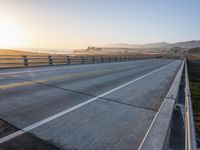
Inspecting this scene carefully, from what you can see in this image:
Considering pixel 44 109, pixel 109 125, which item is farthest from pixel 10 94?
pixel 109 125

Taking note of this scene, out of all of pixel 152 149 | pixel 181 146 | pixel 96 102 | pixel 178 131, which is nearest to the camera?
pixel 152 149

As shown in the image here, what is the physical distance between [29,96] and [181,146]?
5796 mm

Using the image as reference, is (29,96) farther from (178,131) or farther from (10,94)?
(178,131)

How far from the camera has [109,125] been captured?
203 inches

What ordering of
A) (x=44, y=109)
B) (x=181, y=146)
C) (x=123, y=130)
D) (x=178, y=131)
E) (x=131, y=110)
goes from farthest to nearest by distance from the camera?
(x=131, y=110)
(x=44, y=109)
(x=123, y=130)
(x=178, y=131)
(x=181, y=146)

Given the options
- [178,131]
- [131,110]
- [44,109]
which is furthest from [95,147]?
[131,110]

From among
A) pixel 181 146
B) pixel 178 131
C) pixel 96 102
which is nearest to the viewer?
pixel 181 146

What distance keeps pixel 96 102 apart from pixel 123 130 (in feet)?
8.12

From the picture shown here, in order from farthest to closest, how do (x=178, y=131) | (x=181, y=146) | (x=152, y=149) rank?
(x=178, y=131), (x=181, y=146), (x=152, y=149)

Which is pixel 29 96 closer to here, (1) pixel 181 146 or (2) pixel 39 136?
(2) pixel 39 136

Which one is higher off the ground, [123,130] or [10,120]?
[10,120]

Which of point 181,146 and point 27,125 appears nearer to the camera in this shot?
point 181,146

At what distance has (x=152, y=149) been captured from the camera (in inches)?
140

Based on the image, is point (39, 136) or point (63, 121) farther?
point (63, 121)
